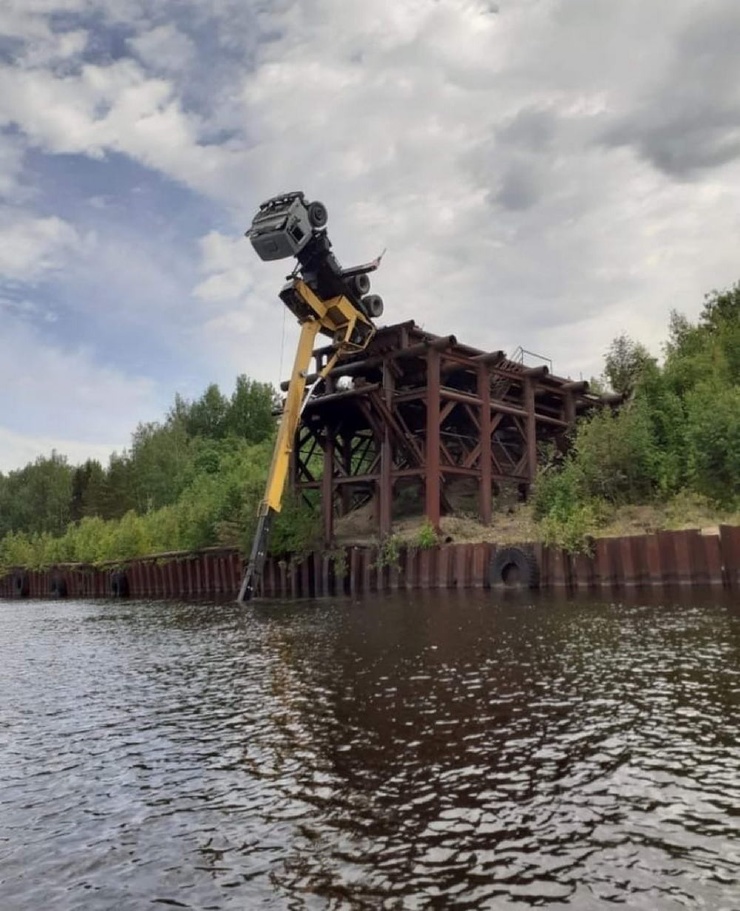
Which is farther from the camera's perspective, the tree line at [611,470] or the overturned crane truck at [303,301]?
the overturned crane truck at [303,301]

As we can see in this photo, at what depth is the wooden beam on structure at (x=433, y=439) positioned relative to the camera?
29.5m

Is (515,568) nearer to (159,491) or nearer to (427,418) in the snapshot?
(427,418)

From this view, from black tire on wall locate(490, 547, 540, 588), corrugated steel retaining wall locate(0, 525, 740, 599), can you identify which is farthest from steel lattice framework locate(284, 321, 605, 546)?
black tire on wall locate(490, 547, 540, 588)

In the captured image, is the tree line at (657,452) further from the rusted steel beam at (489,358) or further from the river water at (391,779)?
the river water at (391,779)

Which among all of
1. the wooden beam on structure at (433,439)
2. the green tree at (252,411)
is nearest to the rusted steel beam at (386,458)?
the wooden beam on structure at (433,439)

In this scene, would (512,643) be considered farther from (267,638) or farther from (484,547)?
(484,547)

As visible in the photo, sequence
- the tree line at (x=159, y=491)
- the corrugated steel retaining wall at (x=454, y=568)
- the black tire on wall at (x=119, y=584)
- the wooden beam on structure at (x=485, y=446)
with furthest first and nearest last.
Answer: the black tire on wall at (x=119, y=584), the tree line at (x=159, y=491), the wooden beam on structure at (x=485, y=446), the corrugated steel retaining wall at (x=454, y=568)

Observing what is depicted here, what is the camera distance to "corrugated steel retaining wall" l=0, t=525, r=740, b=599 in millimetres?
21094

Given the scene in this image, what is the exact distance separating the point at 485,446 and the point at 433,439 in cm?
358

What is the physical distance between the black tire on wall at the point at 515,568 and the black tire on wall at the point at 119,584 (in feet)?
109

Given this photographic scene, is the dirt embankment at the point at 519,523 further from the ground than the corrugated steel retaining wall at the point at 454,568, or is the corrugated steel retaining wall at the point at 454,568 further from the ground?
the dirt embankment at the point at 519,523

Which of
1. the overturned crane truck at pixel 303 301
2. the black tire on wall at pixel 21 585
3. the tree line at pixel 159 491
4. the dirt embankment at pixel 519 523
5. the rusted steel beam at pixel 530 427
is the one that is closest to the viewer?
the dirt embankment at pixel 519 523

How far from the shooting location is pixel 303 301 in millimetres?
30641

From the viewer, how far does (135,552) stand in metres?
53.8
